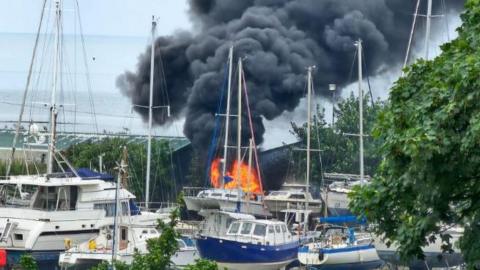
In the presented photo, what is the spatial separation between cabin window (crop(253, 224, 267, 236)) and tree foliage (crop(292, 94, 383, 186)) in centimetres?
1987

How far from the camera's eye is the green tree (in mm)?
22234

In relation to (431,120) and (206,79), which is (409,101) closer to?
(431,120)

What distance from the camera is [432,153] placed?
22109mm

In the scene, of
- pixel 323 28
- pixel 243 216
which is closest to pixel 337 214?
pixel 243 216

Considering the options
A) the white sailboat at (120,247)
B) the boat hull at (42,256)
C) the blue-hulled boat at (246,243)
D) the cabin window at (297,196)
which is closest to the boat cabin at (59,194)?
the white sailboat at (120,247)

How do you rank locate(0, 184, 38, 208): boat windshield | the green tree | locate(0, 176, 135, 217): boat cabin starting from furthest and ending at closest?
locate(0, 184, 38, 208): boat windshield → locate(0, 176, 135, 217): boat cabin → the green tree

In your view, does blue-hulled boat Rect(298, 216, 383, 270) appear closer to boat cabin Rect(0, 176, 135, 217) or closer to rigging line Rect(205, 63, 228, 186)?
boat cabin Rect(0, 176, 135, 217)

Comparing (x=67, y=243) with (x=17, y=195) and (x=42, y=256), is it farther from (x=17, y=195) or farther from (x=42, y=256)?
(x=17, y=195)

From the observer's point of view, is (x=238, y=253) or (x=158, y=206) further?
(x=158, y=206)

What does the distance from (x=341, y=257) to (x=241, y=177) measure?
13016mm

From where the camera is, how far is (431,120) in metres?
22.7

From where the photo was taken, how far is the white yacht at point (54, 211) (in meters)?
49.6

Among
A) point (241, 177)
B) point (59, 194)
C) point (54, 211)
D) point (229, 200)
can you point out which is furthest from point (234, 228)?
point (241, 177)

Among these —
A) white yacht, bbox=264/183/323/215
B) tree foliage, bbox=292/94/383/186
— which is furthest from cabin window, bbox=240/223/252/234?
tree foliage, bbox=292/94/383/186
